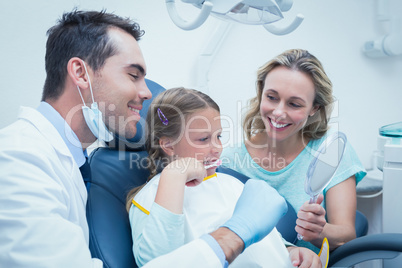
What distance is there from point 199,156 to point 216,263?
1.53ft

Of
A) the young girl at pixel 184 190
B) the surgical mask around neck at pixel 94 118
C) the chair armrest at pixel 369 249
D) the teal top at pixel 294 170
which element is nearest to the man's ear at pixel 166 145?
the young girl at pixel 184 190

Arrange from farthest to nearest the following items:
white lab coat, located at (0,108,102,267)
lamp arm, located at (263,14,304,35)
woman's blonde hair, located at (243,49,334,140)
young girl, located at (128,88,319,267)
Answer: woman's blonde hair, located at (243,49,334,140)
lamp arm, located at (263,14,304,35)
young girl, located at (128,88,319,267)
white lab coat, located at (0,108,102,267)

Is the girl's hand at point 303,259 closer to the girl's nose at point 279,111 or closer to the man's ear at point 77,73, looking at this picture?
the girl's nose at point 279,111

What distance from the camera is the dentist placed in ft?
2.43

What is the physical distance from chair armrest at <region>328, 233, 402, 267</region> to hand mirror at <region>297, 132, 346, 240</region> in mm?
211

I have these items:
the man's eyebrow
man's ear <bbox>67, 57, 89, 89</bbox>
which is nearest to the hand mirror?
the man's eyebrow

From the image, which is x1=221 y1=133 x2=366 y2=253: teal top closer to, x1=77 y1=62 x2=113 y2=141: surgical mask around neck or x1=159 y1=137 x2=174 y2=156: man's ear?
x1=159 y1=137 x2=174 y2=156: man's ear

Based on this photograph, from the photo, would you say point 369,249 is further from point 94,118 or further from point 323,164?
point 94,118

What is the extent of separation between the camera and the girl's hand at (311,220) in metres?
1.11

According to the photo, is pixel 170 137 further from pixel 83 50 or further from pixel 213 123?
pixel 83 50

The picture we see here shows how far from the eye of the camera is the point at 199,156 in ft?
4.04

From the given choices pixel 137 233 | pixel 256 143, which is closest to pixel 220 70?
pixel 256 143

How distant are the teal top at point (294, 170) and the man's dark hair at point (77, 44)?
0.77 meters

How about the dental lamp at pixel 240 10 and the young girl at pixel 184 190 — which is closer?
the young girl at pixel 184 190
